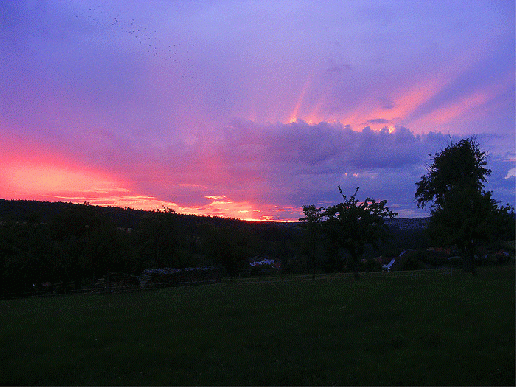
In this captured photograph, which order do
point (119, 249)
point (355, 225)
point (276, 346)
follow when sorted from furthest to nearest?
point (119, 249) → point (355, 225) → point (276, 346)

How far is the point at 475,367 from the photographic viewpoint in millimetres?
8352

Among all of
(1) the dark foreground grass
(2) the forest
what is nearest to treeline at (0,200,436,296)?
(2) the forest

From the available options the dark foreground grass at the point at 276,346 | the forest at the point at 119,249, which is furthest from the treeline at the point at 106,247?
the dark foreground grass at the point at 276,346

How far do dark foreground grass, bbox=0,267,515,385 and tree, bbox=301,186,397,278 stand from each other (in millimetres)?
18766

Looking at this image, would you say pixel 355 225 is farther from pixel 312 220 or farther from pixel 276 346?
pixel 276 346

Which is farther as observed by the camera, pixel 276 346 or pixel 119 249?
pixel 119 249

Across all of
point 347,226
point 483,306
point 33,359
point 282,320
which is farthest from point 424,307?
point 347,226

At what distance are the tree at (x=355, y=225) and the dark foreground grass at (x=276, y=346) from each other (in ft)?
61.6

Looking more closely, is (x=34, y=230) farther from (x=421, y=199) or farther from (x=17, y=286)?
(x=421, y=199)

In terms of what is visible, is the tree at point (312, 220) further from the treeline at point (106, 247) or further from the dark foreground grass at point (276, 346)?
the dark foreground grass at point (276, 346)

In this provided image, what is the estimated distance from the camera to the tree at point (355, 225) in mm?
34938

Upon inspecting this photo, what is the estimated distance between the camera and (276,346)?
10.7 metres

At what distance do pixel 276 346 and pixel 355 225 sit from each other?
2593 cm

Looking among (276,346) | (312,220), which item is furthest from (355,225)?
(276,346)
